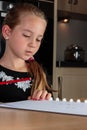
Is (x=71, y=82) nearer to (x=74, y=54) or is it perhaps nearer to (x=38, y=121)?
(x=74, y=54)

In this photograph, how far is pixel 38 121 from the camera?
0.48 meters

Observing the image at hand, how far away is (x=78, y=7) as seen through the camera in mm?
3189

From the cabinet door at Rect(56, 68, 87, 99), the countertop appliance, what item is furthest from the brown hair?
the countertop appliance

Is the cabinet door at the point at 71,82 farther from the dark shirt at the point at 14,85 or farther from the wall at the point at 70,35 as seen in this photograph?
the dark shirt at the point at 14,85

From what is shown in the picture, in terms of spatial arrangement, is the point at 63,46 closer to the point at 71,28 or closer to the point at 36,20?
the point at 71,28

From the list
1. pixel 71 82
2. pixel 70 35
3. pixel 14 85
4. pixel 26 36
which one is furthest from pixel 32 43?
pixel 70 35

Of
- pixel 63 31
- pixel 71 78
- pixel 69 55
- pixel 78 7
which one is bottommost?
pixel 71 78

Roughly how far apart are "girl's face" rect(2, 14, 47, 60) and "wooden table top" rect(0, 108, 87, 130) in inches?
15.8

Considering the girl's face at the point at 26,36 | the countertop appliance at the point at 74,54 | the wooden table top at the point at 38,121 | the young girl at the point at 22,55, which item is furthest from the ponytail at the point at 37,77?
the countertop appliance at the point at 74,54

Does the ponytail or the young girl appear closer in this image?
the young girl

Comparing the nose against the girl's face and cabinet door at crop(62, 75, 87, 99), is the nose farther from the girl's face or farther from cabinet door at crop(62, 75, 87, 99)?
cabinet door at crop(62, 75, 87, 99)

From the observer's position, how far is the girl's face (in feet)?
3.17

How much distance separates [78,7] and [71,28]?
354 mm

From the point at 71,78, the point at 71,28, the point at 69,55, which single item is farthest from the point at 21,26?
the point at 71,28
